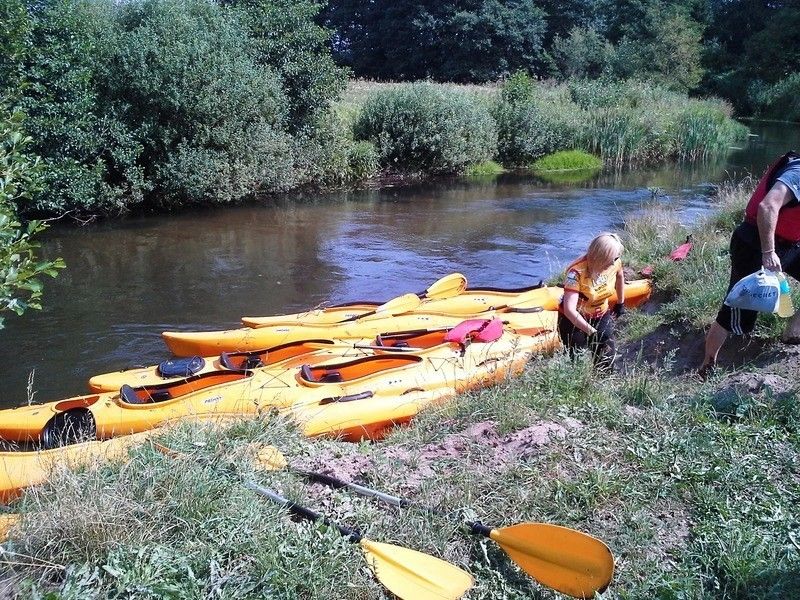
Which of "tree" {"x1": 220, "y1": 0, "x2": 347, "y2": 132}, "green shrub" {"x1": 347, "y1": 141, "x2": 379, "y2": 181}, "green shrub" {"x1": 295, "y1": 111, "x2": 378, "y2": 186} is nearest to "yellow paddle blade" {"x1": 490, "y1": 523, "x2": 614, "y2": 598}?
"green shrub" {"x1": 295, "y1": 111, "x2": 378, "y2": 186}

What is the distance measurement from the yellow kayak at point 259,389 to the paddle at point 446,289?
206cm

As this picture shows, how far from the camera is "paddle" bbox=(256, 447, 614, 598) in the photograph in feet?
8.34

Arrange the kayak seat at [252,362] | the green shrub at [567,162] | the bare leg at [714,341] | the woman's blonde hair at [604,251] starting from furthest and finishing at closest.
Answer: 1. the green shrub at [567,162]
2. the kayak seat at [252,362]
3. the woman's blonde hair at [604,251]
4. the bare leg at [714,341]

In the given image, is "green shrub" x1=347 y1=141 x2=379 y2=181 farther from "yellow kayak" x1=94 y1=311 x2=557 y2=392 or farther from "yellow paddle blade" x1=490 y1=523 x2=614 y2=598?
"yellow paddle blade" x1=490 y1=523 x2=614 y2=598

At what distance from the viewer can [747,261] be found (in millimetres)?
4219

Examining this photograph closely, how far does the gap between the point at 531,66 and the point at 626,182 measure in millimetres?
22465

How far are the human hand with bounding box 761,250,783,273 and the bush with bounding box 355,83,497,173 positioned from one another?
1539 centimetres

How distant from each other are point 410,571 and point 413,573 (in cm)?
2

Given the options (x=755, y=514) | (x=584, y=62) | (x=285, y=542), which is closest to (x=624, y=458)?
(x=755, y=514)

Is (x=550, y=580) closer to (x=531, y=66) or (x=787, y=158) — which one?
(x=787, y=158)

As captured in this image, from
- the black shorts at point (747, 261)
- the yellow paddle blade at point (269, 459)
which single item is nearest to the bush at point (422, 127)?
the black shorts at point (747, 261)

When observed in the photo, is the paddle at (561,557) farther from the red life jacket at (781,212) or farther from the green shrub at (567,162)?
the green shrub at (567,162)

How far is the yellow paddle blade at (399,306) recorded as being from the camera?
7.23m

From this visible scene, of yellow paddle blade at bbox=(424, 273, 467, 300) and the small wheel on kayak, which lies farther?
yellow paddle blade at bbox=(424, 273, 467, 300)
